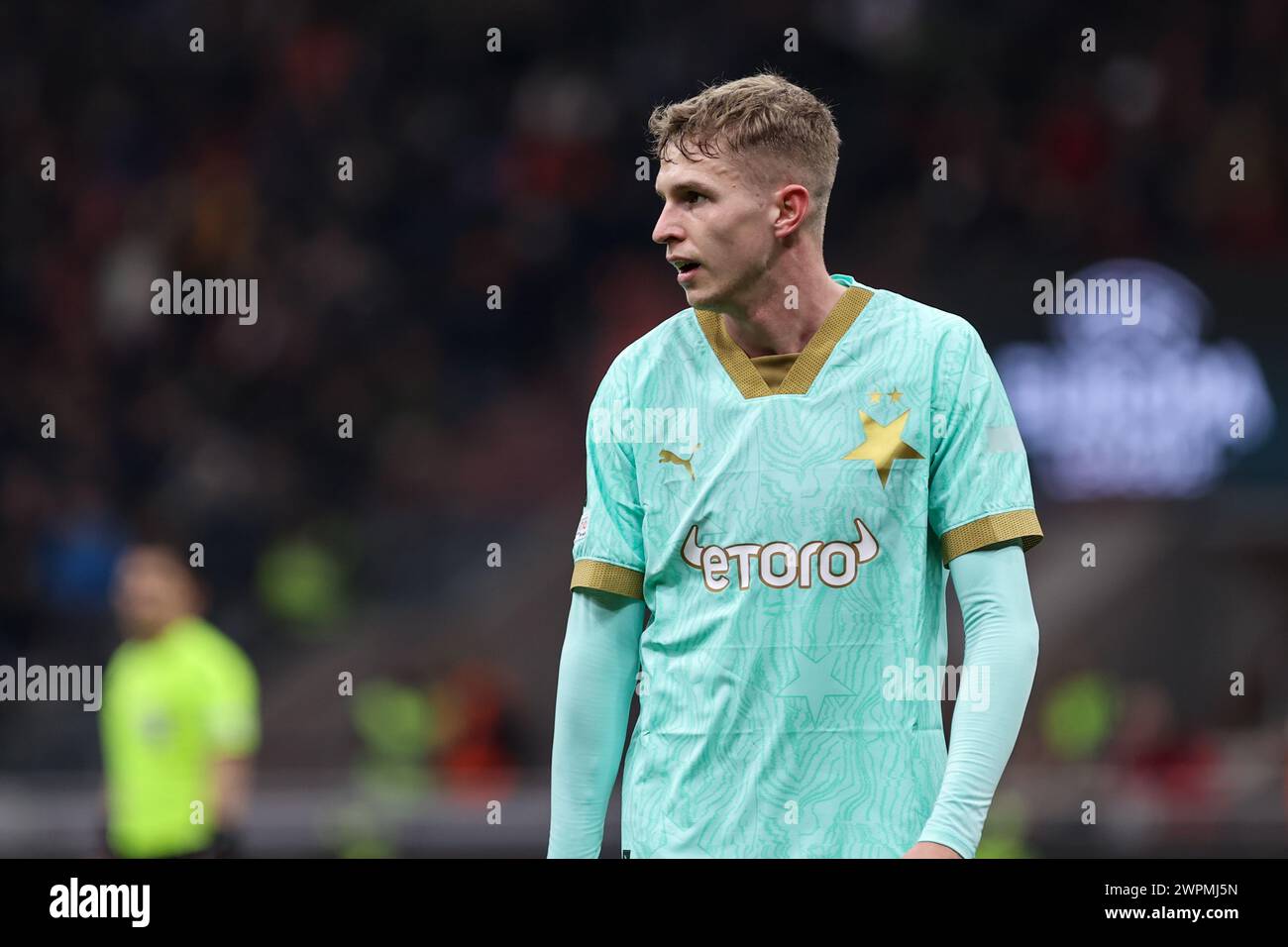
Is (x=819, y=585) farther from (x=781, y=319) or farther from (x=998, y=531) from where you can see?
(x=781, y=319)

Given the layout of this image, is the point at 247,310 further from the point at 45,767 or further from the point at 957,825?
the point at 957,825

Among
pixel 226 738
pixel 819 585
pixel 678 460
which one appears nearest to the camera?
pixel 819 585

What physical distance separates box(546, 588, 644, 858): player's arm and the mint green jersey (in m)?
0.08

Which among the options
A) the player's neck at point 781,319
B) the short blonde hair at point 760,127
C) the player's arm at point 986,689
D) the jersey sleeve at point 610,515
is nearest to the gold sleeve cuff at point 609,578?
the jersey sleeve at point 610,515

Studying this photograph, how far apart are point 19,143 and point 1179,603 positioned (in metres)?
8.00

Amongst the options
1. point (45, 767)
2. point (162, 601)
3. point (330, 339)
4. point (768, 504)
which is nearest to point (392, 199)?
point (330, 339)

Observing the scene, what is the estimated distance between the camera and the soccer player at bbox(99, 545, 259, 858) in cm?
732

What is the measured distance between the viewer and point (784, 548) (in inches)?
123

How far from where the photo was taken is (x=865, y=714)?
10.2 ft

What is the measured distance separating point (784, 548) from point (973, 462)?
13.1 inches

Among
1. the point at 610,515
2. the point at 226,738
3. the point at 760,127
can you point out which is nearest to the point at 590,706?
the point at 610,515

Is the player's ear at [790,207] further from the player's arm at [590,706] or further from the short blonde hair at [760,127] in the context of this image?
the player's arm at [590,706]

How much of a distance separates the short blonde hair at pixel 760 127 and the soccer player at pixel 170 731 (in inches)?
184

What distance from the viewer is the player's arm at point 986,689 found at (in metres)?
2.96
